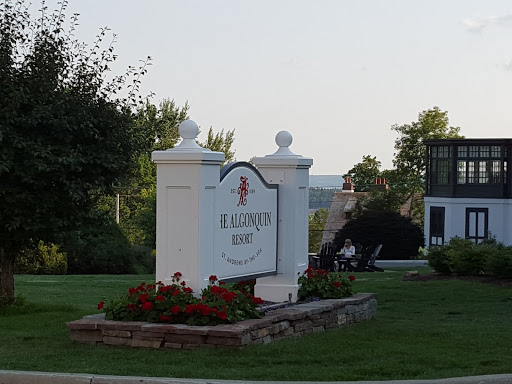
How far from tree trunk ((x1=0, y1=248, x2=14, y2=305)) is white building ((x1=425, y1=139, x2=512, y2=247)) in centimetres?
3666

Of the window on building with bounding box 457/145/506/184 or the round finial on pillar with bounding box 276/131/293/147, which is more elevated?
the window on building with bounding box 457/145/506/184

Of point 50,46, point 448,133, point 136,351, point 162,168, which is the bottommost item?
point 136,351

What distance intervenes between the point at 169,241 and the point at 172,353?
162cm

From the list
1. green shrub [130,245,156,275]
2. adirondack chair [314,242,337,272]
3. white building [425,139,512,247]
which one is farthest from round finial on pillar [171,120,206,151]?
white building [425,139,512,247]

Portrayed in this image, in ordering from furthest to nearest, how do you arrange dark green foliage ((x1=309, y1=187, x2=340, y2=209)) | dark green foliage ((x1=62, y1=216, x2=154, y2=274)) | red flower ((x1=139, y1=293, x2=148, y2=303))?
dark green foliage ((x1=309, y1=187, x2=340, y2=209)), dark green foliage ((x1=62, y1=216, x2=154, y2=274)), red flower ((x1=139, y1=293, x2=148, y2=303))

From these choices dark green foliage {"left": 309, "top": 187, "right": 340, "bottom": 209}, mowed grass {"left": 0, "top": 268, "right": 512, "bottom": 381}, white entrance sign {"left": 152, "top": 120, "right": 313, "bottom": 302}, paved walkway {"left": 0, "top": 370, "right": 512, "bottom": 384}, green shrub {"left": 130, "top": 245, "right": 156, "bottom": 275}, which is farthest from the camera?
dark green foliage {"left": 309, "top": 187, "right": 340, "bottom": 209}

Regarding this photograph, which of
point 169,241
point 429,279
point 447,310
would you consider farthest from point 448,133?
point 169,241

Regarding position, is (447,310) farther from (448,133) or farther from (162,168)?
(448,133)

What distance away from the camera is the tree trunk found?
14.1 meters

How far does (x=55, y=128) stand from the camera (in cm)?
1313

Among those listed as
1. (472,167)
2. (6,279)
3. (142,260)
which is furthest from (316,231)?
(6,279)

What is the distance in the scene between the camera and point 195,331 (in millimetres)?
9773

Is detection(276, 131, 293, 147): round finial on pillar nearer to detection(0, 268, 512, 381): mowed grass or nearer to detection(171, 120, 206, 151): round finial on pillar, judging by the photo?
detection(171, 120, 206, 151): round finial on pillar

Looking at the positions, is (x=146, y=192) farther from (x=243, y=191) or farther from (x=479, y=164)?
(x=243, y=191)
